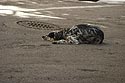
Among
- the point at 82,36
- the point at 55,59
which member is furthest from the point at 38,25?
the point at 55,59

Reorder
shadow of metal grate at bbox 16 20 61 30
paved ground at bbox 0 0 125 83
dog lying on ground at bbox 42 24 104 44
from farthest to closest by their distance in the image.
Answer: shadow of metal grate at bbox 16 20 61 30, dog lying on ground at bbox 42 24 104 44, paved ground at bbox 0 0 125 83

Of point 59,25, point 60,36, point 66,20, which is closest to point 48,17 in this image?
point 66,20

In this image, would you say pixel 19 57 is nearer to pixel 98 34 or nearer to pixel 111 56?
pixel 111 56

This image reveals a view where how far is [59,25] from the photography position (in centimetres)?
1201

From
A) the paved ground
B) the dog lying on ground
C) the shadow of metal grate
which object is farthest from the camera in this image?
the shadow of metal grate

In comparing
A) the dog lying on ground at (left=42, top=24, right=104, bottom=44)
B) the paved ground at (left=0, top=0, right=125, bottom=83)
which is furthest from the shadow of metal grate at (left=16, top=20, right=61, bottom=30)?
the dog lying on ground at (left=42, top=24, right=104, bottom=44)

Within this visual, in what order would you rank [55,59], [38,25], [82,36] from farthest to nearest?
[38,25] → [82,36] → [55,59]

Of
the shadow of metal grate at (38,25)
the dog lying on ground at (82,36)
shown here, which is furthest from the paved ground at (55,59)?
the shadow of metal grate at (38,25)

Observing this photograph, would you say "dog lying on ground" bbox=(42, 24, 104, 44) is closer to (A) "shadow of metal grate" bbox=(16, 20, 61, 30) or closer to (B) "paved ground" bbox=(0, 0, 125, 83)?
(B) "paved ground" bbox=(0, 0, 125, 83)

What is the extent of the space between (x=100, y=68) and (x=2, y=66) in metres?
1.76

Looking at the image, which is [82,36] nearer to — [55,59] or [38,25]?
[55,59]

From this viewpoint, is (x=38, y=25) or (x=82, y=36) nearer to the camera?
(x=82, y=36)

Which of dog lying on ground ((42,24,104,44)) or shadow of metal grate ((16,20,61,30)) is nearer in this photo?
dog lying on ground ((42,24,104,44))

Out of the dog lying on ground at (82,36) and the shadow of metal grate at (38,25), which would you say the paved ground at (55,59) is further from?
the shadow of metal grate at (38,25)
